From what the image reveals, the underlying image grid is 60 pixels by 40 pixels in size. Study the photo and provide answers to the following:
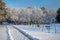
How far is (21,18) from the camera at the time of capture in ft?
89.5

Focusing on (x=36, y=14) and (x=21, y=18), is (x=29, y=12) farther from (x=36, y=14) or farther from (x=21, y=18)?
(x=21, y=18)

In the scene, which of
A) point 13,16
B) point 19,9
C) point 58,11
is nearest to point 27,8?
point 19,9

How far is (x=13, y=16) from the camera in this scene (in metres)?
27.3

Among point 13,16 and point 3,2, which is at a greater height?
point 3,2

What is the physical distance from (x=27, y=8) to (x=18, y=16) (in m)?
2.36

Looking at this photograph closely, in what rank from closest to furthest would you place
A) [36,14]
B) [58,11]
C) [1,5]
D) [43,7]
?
[1,5] < [58,11] < [36,14] < [43,7]

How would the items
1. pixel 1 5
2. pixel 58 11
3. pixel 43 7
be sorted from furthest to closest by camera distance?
pixel 43 7 < pixel 58 11 < pixel 1 5

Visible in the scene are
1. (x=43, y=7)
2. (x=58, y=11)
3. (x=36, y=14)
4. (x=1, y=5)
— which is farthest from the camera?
(x=43, y=7)

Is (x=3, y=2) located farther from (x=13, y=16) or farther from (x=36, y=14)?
(x=13, y=16)

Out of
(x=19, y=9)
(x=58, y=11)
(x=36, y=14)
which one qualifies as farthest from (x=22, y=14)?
(x=58, y=11)

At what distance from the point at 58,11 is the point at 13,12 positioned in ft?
25.3

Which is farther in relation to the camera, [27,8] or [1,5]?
[27,8]

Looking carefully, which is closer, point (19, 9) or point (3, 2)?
point (3, 2)

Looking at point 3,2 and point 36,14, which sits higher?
point 3,2
